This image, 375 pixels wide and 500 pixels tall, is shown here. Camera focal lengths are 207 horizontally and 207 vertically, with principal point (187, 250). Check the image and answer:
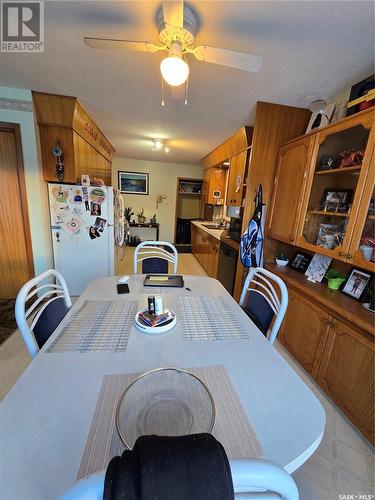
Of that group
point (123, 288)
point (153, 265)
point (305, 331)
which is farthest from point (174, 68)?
point (305, 331)

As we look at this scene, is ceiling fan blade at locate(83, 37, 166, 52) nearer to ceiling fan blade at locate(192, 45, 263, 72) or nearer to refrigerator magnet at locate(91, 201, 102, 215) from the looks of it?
ceiling fan blade at locate(192, 45, 263, 72)

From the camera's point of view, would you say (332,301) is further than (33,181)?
No

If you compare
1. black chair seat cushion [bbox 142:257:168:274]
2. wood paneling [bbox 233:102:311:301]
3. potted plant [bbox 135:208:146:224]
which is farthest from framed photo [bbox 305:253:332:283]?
potted plant [bbox 135:208:146:224]

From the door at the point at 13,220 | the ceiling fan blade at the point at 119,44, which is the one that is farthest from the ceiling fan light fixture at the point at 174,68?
the door at the point at 13,220

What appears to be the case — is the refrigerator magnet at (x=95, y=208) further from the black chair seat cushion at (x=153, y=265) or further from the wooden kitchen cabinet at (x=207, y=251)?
the wooden kitchen cabinet at (x=207, y=251)

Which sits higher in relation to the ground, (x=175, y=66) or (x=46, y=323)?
(x=175, y=66)

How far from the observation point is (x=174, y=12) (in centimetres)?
99

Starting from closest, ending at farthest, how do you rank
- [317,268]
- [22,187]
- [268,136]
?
[317,268]
[268,136]
[22,187]

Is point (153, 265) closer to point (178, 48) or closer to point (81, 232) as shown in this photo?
point (81, 232)

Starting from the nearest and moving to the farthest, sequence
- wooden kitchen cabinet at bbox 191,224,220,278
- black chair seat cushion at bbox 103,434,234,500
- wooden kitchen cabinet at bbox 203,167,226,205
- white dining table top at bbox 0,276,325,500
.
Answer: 1. black chair seat cushion at bbox 103,434,234,500
2. white dining table top at bbox 0,276,325,500
3. wooden kitchen cabinet at bbox 191,224,220,278
4. wooden kitchen cabinet at bbox 203,167,226,205

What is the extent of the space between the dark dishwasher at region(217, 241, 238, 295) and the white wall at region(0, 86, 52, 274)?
7.65ft

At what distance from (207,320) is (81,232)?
221 cm

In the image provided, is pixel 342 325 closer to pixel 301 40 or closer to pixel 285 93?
pixel 301 40

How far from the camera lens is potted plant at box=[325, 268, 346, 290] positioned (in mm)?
1710
